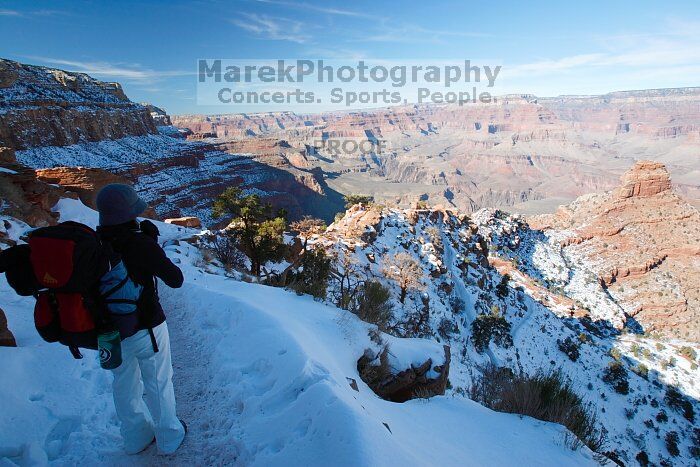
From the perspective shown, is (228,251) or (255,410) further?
(228,251)

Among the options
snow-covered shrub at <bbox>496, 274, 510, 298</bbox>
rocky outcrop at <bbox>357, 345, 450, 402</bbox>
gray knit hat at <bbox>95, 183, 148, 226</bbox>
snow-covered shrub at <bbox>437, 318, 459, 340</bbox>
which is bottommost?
snow-covered shrub at <bbox>496, 274, 510, 298</bbox>

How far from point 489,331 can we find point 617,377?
10584mm

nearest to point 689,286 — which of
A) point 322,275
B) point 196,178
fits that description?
point 322,275

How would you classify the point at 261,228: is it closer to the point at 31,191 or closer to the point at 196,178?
the point at 31,191

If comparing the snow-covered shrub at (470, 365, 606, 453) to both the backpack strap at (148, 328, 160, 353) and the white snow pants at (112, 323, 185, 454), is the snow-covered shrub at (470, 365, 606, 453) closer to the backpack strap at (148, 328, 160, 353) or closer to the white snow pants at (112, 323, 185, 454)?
the white snow pants at (112, 323, 185, 454)

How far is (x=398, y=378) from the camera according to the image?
21.7 feet

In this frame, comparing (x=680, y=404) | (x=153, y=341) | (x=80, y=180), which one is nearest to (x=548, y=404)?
(x=153, y=341)

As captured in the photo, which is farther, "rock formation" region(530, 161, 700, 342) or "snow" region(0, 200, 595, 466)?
"rock formation" region(530, 161, 700, 342)

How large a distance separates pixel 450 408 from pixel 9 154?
22.2 m

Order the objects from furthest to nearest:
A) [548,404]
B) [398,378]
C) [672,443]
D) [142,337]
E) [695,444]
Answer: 1. [695,444]
2. [672,443]
3. [398,378]
4. [548,404]
5. [142,337]

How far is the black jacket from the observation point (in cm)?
269

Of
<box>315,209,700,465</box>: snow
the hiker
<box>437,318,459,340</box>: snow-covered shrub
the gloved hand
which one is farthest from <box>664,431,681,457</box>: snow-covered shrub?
the gloved hand

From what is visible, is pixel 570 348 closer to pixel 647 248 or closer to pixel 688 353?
pixel 688 353

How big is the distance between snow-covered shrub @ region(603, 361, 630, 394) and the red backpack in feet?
111
